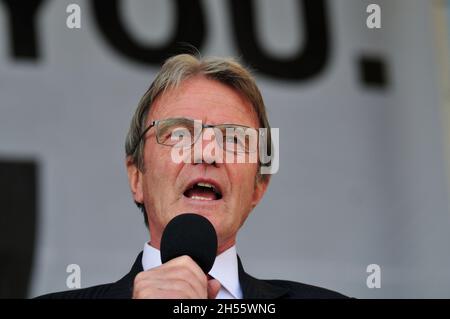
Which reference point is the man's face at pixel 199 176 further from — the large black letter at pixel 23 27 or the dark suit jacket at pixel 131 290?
the large black letter at pixel 23 27

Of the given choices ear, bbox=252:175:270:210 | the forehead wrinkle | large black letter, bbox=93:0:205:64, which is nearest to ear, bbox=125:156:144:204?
the forehead wrinkle

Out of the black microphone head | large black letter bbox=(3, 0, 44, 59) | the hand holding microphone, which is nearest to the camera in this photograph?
the hand holding microphone

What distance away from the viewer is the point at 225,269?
58.1 inches

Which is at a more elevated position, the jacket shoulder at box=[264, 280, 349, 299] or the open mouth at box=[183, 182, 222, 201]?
the open mouth at box=[183, 182, 222, 201]

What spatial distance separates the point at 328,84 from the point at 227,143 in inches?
103

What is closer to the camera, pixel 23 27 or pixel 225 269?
pixel 225 269

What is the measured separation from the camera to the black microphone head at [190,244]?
4.13 feet

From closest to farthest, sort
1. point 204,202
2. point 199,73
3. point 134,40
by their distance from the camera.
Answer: point 204,202, point 199,73, point 134,40

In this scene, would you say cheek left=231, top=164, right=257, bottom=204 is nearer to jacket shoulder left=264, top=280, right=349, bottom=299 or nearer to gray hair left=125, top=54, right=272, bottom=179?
gray hair left=125, top=54, right=272, bottom=179

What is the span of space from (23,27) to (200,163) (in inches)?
107

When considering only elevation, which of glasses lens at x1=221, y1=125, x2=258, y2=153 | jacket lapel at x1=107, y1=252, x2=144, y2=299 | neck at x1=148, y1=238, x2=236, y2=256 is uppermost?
glasses lens at x1=221, y1=125, x2=258, y2=153

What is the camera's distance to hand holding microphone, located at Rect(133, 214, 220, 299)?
1119 millimetres

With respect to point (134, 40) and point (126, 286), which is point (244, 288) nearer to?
point (126, 286)

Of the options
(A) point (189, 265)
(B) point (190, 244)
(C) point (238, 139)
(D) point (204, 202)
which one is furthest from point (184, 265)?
(C) point (238, 139)
